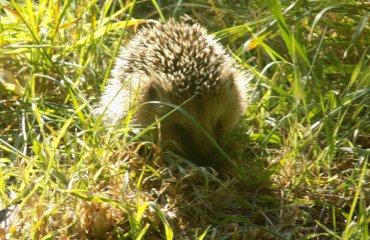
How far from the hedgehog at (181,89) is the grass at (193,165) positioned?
5.8 inches

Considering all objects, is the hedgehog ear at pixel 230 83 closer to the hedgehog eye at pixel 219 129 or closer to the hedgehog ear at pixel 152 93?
the hedgehog eye at pixel 219 129

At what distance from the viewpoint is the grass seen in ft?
11.5

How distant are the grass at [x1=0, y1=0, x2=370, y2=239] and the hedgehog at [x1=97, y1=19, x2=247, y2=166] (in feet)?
0.49

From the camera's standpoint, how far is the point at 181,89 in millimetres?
4352

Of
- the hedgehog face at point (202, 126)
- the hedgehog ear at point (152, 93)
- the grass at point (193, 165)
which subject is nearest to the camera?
the grass at point (193, 165)

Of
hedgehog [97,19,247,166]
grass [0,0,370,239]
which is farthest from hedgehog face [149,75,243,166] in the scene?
grass [0,0,370,239]

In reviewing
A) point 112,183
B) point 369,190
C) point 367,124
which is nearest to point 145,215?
point 112,183

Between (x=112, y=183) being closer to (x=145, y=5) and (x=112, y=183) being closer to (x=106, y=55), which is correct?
(x=106, y=55)

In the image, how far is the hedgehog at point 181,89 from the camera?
4.34 m

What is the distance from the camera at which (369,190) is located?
3.85 m

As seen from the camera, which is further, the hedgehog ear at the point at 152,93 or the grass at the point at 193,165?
the hedgehog ear at the point at 152,93

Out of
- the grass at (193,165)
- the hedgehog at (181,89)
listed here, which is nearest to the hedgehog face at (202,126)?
the hedgehog at (181,89)

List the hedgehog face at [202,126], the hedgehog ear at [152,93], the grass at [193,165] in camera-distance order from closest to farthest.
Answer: the grass at [193,165], the hedgehog face at [202,126], the hedgehog ear at [152,93]

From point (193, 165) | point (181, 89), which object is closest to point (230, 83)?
point (181, 89)
